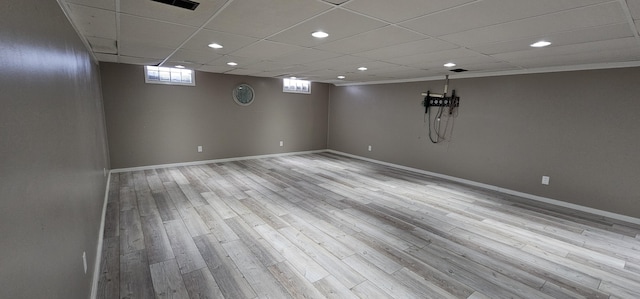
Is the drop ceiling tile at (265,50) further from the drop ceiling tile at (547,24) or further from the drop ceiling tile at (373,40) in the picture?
the drop ceiling tile at (547,24)

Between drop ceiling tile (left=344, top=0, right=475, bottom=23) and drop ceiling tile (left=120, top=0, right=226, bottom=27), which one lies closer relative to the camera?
drop ceiling tile (left=344, top=0, right=475, bottom=23)

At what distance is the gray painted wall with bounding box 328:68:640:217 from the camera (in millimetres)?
3625

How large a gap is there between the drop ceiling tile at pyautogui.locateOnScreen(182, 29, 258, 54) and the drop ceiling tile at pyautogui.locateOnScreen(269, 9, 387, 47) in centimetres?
38

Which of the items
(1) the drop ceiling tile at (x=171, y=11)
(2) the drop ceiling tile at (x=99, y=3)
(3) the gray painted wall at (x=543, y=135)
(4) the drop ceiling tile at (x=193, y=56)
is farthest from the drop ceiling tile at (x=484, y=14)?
(3) the gray painted wall at (x=543, y=135)

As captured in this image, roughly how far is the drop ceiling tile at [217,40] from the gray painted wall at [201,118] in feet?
8.85

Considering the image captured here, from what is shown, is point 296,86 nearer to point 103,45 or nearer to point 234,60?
point 234,60

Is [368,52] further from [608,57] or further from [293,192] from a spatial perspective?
[608,57]

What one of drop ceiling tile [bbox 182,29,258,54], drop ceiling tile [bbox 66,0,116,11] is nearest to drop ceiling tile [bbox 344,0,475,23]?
drop ceiling tile [bbox 182,29,258,54]

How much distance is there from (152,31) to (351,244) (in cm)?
301

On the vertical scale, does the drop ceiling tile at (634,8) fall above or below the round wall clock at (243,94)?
above

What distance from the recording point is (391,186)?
4.92 m

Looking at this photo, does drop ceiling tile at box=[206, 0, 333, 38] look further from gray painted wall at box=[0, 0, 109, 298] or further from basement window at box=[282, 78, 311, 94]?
basement window at box=[282, 78, 311, 94]

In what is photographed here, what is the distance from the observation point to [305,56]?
3795 mm

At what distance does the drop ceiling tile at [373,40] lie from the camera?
249 centimetres
